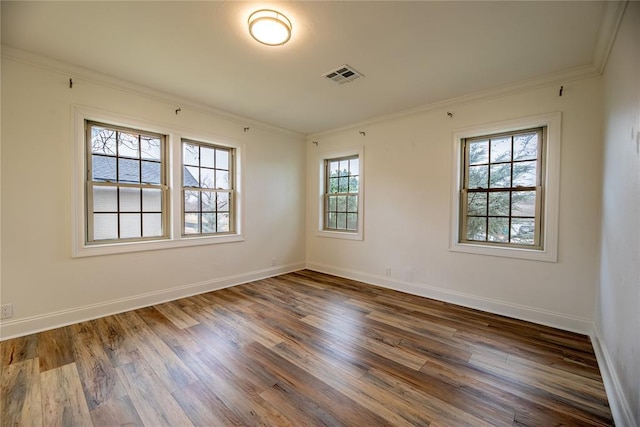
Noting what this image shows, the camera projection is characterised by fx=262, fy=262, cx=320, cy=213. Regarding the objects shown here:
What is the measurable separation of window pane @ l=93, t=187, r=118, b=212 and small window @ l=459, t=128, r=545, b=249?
4.39m

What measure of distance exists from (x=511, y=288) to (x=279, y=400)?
2.89 m

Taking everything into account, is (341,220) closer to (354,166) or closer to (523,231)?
(354,166)

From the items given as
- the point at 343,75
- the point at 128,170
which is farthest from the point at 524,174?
the point at 128,170

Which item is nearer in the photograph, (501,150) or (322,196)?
(501,150)

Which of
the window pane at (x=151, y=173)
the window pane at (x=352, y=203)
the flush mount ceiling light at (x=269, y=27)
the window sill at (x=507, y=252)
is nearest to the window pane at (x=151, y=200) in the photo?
the window pane at (x=151, y=173)

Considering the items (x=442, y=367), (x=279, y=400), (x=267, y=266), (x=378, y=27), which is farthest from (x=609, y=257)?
(x=267, y=266)

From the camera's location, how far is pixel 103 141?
307cm

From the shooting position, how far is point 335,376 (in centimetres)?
198

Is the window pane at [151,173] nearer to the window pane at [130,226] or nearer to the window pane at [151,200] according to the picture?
the window pane at [151,200]

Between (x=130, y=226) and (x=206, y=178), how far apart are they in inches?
46.9

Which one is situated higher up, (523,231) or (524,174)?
(524,174)

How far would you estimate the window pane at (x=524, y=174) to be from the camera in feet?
10.0

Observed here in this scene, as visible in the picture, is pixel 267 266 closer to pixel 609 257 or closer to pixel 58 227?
pixel 58 227

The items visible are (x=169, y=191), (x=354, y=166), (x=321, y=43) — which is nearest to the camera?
(x=321, y=43)
